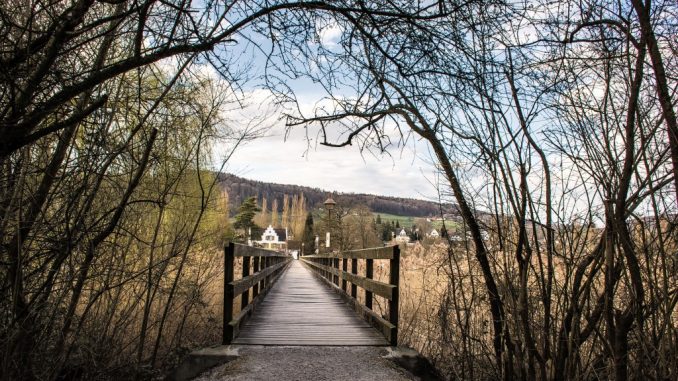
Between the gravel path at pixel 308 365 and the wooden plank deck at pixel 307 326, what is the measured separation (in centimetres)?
33

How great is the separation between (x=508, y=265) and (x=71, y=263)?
134 inches

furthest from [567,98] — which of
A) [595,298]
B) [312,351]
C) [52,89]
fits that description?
[52,89]

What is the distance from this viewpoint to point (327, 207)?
2706 centimetres

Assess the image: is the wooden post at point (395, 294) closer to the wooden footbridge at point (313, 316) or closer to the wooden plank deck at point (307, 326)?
the wooden footbridge at point (313, 316)

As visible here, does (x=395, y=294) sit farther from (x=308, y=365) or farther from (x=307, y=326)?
(x=307, y=326)

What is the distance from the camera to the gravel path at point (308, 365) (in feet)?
14.9

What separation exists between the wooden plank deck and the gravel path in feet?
1.09

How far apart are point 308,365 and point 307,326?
7.10 feet

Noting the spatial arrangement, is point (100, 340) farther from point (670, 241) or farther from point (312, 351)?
point (670, 241)

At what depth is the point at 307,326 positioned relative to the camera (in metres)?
7.00

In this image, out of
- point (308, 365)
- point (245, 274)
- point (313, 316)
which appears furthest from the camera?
point (313, 316)

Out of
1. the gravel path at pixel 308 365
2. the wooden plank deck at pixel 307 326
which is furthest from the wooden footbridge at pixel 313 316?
the gravel path at pixel 308 365

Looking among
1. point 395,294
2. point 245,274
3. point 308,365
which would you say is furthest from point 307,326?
point 308,365

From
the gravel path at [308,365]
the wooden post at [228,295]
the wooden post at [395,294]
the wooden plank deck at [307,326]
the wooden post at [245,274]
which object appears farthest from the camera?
the wooden post at [245,274]
